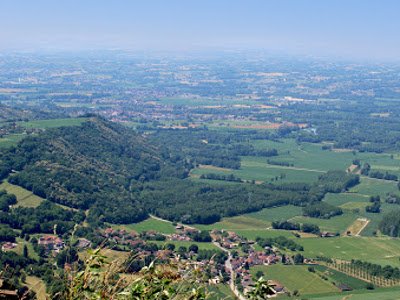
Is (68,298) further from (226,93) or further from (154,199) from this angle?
(226,93)

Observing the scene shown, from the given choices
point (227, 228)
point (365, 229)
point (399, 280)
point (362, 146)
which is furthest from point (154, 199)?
point (362, 146)

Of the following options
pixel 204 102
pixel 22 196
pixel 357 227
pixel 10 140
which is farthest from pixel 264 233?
pixel 204 102

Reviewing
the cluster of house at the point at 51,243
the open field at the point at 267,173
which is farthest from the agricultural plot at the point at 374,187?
the cluster of house at the point at 51,243

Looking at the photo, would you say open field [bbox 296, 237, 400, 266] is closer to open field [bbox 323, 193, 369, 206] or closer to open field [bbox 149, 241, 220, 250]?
open field [bbox 149, 241, 220, 250]

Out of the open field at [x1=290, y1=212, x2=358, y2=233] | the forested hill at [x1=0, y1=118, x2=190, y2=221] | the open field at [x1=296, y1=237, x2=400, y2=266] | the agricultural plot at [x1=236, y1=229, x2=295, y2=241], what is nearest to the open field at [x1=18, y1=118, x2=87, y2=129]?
the forested hill at [x1=0, y1=118, x2=190, y2=221]

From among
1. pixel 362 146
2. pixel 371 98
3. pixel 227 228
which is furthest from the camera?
pixel 371 98

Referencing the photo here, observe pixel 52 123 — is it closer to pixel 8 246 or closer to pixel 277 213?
pixel 277 213

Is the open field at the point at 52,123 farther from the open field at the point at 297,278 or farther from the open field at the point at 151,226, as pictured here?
the open field at the point at 297,278
